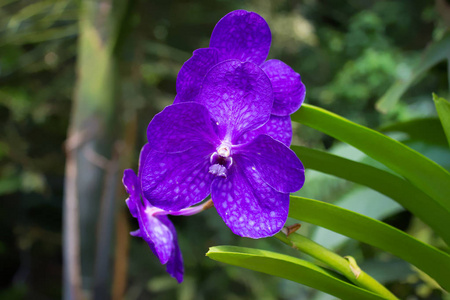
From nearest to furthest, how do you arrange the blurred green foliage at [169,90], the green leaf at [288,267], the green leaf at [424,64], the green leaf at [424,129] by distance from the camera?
the green leaf at [288,267] → the green leaf at [424,129] → the green leaf at [424,64] → the blurred green foliage at [169,90]

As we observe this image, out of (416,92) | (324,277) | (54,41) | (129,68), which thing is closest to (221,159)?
(324,277)

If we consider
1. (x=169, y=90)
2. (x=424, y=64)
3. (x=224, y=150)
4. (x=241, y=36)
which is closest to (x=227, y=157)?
(x=224, y=150)

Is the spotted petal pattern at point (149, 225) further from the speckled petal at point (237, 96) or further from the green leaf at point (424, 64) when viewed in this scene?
the green leaf at point (424, 64)

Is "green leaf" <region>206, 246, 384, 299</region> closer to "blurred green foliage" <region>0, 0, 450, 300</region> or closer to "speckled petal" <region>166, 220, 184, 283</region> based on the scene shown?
"speckled petal" <region>166, 220, 184, 283</region>

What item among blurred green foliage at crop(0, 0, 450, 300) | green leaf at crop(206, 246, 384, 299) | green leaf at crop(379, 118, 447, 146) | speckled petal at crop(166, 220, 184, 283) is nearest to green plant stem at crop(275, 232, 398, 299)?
green leaf at crop(206, 246, 384, 299)

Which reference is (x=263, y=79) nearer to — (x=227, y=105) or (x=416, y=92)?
(x=227, y=105)

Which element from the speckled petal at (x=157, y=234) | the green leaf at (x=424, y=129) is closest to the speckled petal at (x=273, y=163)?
the speckled petal at (x=157, y=234)

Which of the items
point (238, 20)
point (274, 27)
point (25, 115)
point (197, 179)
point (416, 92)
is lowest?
point (25, 115)
